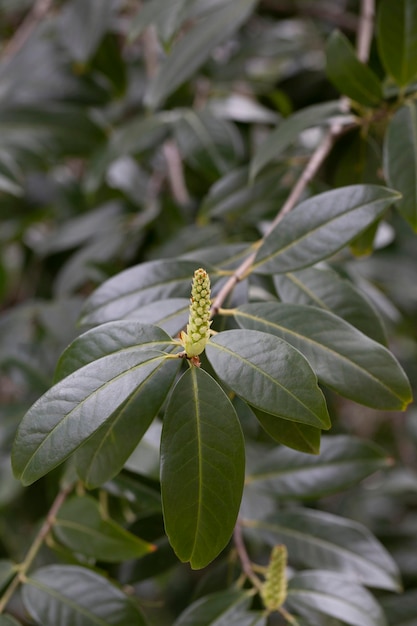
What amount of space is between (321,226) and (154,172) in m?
0.75

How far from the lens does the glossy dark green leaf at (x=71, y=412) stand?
1.31ft

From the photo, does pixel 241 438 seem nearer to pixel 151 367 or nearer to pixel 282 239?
pixel 151 367

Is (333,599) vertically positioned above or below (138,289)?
below

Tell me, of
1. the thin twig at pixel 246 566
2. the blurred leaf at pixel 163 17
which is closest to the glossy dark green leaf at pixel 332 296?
the thin twig at pixel 246 566

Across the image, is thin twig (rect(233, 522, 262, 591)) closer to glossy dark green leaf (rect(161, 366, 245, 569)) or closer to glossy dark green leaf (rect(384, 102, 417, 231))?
glossy dark green leaf (rect(161, 366, 245, 569))

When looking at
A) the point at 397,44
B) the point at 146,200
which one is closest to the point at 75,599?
the point at 397,44

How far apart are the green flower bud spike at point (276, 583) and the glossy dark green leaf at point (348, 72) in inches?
17.0

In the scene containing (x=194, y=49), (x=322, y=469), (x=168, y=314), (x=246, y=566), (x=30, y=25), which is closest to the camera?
(x=168, y=314)

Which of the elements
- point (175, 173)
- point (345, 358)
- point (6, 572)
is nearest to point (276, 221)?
point (345, 358)

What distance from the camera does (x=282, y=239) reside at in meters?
0.55

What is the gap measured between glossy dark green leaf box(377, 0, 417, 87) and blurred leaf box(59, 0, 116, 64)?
1.72ft

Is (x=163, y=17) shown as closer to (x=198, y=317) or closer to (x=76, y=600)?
(x=198, y=317)

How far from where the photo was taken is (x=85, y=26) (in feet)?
3.44

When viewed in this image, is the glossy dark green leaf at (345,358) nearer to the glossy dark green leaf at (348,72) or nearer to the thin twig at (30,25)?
the glossy dark green leaf at (348,72)
